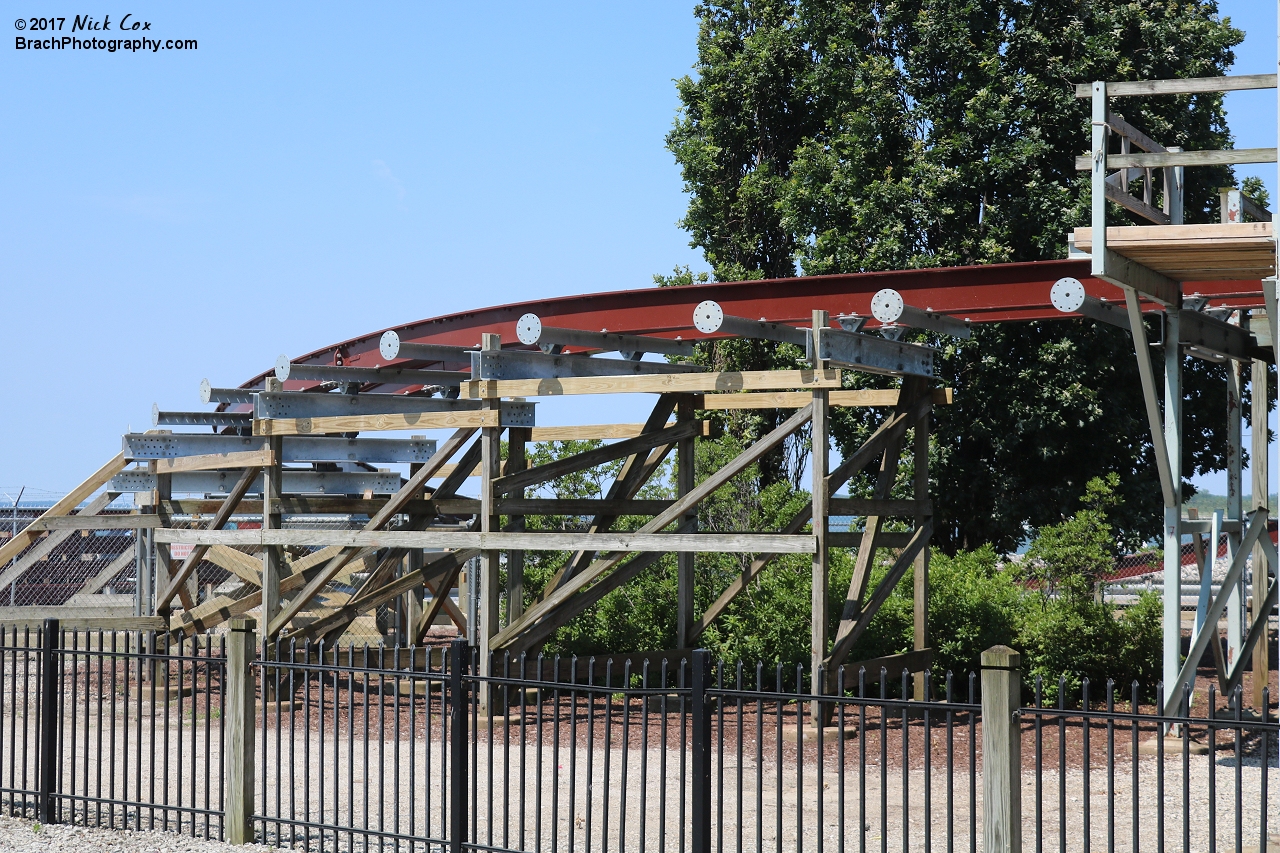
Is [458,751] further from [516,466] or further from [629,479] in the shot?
[629,479]

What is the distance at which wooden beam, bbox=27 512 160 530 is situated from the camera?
658 inches

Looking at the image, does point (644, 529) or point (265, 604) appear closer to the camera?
point (644, 529)

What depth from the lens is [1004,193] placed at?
20562mm

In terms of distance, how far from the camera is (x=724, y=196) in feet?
79.3

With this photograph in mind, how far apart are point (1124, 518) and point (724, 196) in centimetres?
895

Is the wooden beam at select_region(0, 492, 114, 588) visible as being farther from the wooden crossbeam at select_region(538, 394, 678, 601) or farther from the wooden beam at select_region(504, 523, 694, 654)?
the wooden beam at select_region(504, 523, 694, 654)

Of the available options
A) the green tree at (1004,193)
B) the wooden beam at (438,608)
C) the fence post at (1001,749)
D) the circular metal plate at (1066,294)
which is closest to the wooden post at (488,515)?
the wooden beam at (438,608)

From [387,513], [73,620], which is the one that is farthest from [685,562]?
[73,620]

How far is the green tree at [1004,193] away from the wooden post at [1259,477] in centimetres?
572

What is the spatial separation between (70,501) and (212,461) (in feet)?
7.19

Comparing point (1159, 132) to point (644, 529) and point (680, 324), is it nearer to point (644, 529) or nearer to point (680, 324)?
point (680, 324)

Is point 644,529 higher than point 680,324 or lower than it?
lower

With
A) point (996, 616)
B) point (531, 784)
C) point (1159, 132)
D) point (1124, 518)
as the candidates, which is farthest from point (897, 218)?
point (531, 784)

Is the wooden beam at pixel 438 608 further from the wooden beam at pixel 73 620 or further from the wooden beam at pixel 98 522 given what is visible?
the wooden beam at pixel 98 522
